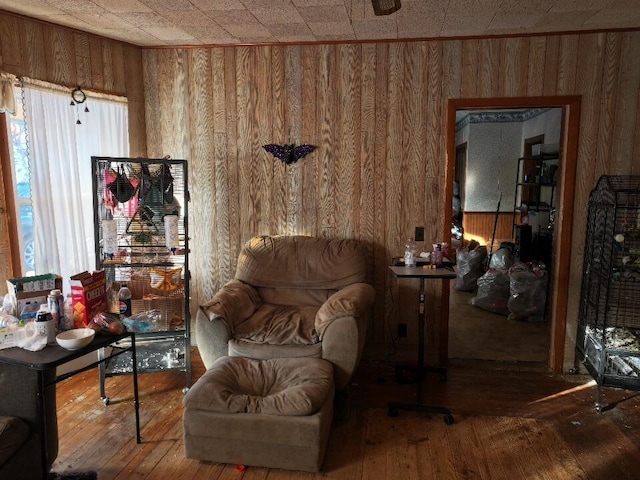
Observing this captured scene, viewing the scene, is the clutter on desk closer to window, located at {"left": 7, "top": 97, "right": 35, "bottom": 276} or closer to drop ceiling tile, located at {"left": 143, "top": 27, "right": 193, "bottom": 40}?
window, located at {"left": 7, "top": 97, "right": 35, "bottom": 276}

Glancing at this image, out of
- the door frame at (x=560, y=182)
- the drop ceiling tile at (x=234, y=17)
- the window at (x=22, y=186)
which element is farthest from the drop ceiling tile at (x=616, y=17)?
the window at (x=22, y=186)

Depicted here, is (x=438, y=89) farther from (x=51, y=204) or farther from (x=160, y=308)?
(x=51, y=204)

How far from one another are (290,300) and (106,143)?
5.90 ft

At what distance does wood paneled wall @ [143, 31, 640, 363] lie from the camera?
3213 millimetres

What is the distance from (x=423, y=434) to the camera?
8.58ft

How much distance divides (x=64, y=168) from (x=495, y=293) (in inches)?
163

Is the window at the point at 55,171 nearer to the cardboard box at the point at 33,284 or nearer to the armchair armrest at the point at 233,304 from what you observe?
the cardboard box at the point at 33,284

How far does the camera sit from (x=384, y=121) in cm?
347

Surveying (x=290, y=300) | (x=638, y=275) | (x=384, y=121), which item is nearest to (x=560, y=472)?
(x=638, y=275)

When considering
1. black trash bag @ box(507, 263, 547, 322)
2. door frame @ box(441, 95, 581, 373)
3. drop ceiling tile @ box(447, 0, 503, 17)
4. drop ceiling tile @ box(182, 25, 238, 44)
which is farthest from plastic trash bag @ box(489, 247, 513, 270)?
drop ceiling tile @ box(182, 25, 238, 44)

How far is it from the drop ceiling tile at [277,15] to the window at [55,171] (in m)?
1.34

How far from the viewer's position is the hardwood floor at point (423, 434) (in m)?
2.29

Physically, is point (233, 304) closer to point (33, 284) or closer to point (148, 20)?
→ point (33, 284)

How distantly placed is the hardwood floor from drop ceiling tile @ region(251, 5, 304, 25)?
8.08 feet
